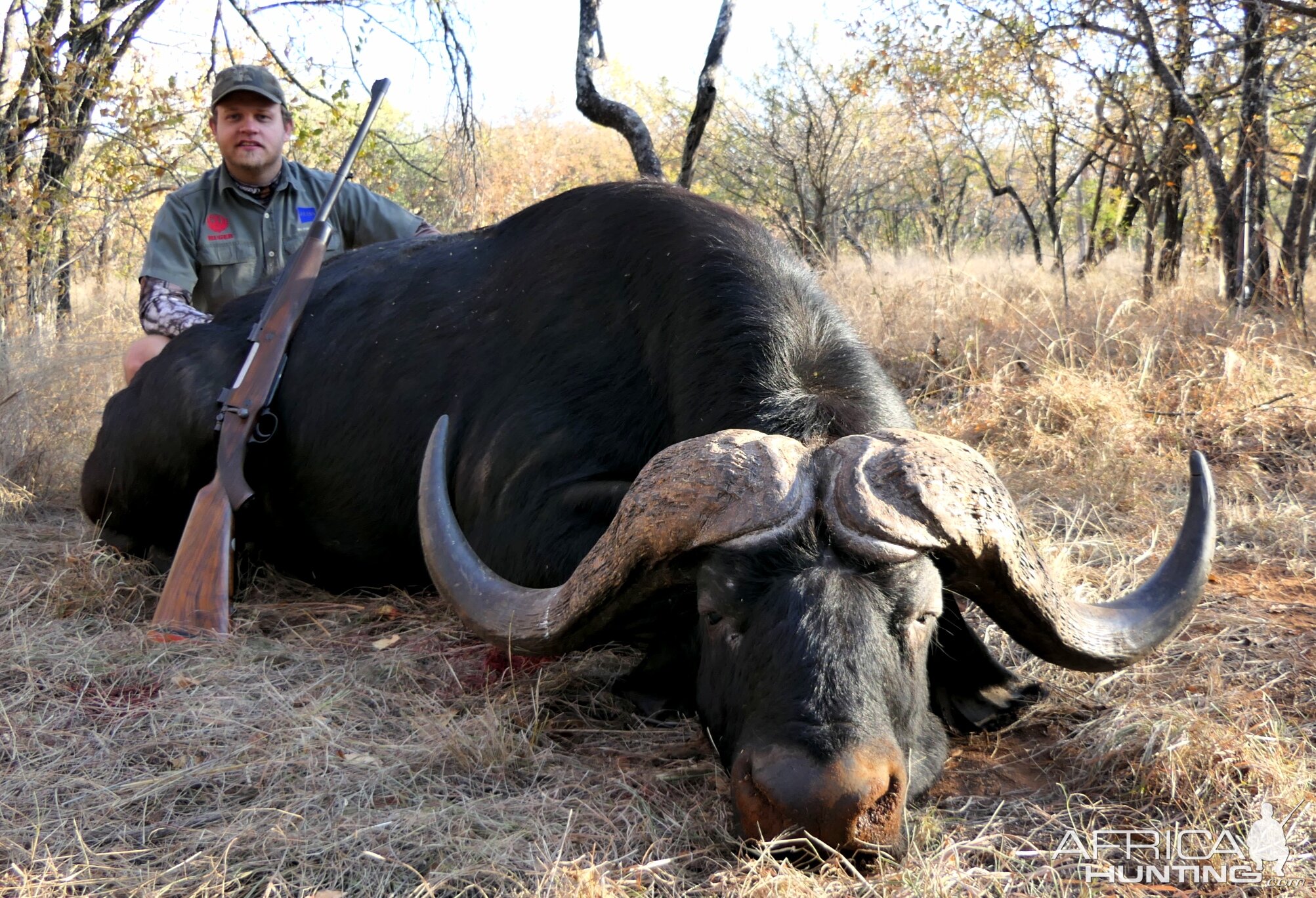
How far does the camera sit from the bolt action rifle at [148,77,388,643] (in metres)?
3.68

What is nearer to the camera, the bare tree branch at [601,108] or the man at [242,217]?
the man at [242,217]

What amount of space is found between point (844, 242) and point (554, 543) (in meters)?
18.7

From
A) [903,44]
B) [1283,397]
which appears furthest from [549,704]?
[903,44]

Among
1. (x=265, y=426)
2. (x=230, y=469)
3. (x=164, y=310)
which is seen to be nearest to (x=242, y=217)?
(x=164, y=310)

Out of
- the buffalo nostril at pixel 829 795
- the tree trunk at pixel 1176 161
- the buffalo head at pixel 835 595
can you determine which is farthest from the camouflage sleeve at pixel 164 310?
the tree trunk at pixel 1176 161

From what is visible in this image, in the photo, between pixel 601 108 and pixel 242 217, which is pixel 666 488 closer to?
pixel 242 217

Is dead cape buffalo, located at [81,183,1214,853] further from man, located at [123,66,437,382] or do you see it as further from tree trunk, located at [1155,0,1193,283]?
tree trunk, located at [1155,0,1193,283]

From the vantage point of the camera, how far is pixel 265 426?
428cm

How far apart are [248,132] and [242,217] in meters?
0.46

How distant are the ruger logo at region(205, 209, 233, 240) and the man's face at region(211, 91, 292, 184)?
24cm

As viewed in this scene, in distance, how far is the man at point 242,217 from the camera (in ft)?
17.7

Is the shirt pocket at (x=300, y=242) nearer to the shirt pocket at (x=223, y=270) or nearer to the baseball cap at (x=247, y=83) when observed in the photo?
the shirt pocket at (x=223, y=270)

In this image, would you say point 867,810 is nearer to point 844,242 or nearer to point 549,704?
point 549,704

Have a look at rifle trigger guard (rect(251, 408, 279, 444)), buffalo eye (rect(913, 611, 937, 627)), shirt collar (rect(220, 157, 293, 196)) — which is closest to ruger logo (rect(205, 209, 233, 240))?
shirt collar (rect(220, 157, 293, 196))
